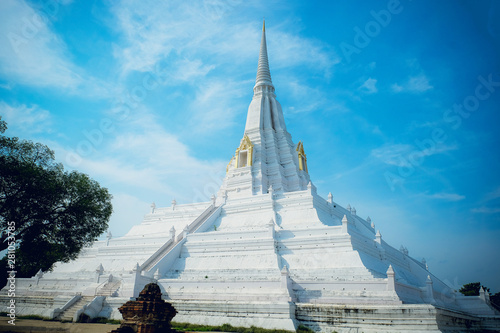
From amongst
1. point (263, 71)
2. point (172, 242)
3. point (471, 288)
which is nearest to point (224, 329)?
point (172, 242)

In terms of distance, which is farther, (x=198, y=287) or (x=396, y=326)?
(x=198, y=287)

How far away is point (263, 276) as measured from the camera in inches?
974

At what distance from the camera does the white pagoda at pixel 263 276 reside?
19.8 m

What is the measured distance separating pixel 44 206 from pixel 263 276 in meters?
14.6

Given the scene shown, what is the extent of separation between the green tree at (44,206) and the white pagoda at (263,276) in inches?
A: 169

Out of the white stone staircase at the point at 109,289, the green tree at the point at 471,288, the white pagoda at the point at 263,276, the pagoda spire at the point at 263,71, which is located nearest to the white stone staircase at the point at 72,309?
the white pagoda at the point at 263,276

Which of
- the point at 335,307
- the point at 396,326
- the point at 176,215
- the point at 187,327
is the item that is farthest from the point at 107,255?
the point at 396,326

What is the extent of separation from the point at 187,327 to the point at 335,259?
11141 mm

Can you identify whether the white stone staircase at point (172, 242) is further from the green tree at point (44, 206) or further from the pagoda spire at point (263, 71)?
Result: the pagoda spire at point (263, 71)

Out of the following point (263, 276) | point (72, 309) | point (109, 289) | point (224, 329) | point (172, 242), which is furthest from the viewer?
point (172, 242)

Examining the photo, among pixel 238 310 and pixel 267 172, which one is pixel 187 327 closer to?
pixel 238 310

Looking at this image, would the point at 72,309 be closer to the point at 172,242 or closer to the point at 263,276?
the point at 172,242

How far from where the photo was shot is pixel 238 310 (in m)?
20.8

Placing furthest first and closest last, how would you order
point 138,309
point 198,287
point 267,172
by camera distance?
point 267,172 < point 198,287 < point 138,309
